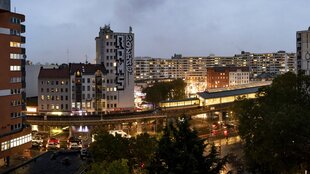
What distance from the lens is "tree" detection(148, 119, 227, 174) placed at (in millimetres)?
18828

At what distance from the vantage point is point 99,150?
3064cm

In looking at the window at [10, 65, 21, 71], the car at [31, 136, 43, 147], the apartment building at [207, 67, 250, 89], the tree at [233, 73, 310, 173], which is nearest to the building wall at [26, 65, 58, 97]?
the car at [31, 136, 43, 147]

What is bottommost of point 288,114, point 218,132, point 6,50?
point 218,132

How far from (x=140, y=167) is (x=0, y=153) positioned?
19883 millimetres

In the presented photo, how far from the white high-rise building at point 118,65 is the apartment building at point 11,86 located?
34.1 m

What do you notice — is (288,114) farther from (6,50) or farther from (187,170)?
(6,50)

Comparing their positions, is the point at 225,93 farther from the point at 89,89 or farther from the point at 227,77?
the point at 227,77

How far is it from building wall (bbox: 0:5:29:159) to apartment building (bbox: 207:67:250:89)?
12545cm

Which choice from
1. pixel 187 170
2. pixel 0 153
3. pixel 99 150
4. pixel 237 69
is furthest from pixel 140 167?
pixel 237 69

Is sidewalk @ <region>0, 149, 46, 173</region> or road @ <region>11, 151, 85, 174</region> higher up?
road @ <region>11, 151, 85, 174</region>

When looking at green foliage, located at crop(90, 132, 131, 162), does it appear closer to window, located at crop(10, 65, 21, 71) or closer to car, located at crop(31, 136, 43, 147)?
window, located at crop(10, 65, 21, 71)

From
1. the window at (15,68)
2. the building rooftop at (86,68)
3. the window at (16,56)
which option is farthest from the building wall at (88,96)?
the window at (15,68)

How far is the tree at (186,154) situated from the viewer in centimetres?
1883

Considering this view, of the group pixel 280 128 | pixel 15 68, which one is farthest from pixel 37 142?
pixel 280 128
